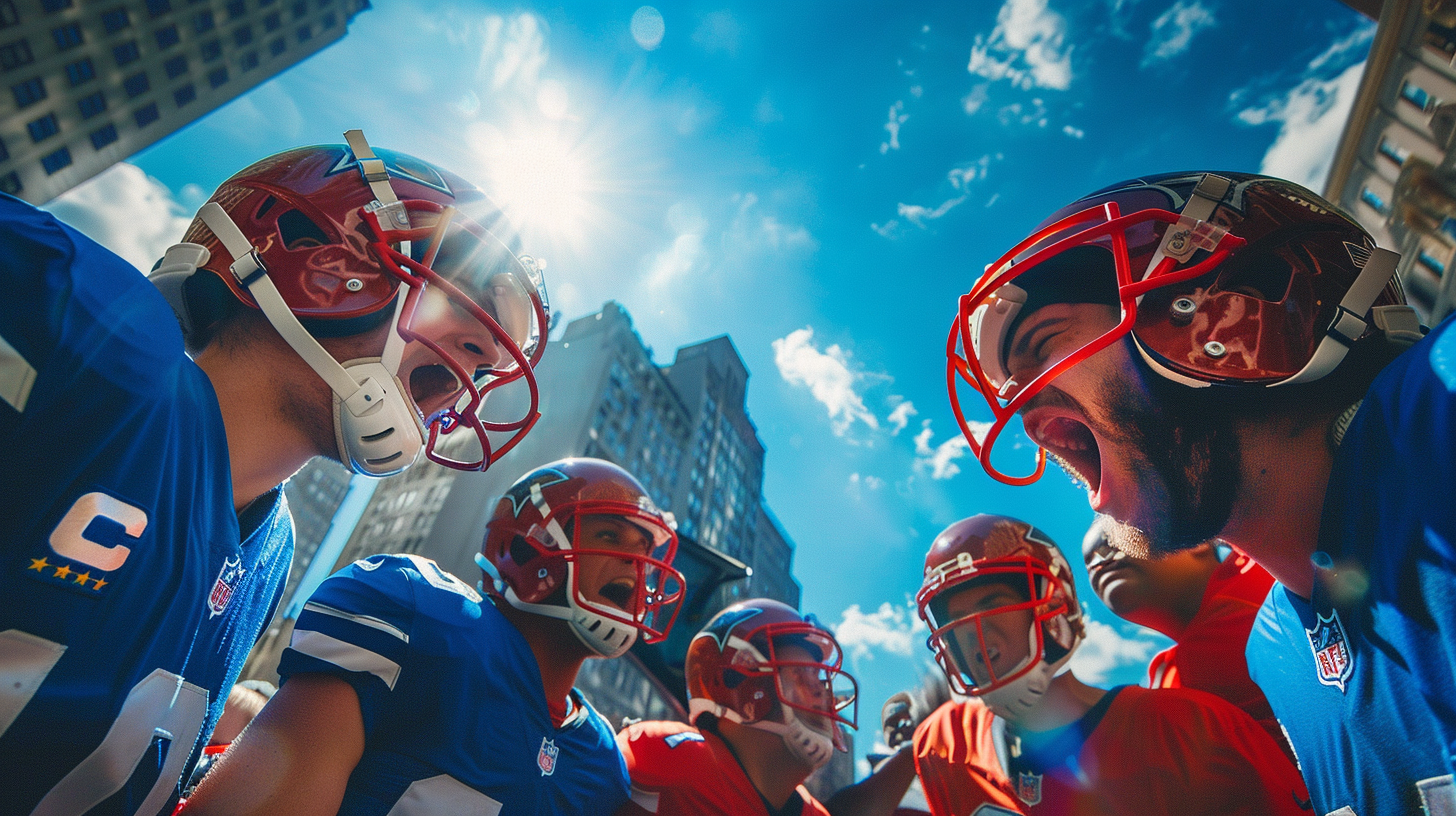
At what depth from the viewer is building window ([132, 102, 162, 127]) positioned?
3238 cm

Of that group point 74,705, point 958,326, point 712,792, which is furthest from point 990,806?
point 74,705

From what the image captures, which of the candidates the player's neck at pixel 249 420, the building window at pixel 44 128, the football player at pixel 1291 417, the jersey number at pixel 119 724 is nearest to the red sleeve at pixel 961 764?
the football player at pixel 1291 417

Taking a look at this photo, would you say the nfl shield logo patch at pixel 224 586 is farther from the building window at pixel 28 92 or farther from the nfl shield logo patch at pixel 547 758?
the building window at pixel 28 92

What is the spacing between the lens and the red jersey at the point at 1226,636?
3639 millimetres

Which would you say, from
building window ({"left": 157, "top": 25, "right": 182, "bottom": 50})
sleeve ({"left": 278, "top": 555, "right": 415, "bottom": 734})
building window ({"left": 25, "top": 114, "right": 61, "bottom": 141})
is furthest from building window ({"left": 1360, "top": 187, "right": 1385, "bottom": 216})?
building window ({"left": 25, "top": 114, "right": 61, "bottom": 141})

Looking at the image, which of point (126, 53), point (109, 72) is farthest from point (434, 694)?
point (126, 53)

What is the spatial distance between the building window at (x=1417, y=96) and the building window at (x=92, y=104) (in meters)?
55.9

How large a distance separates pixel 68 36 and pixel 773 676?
42.7 meters

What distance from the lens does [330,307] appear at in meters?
1.96

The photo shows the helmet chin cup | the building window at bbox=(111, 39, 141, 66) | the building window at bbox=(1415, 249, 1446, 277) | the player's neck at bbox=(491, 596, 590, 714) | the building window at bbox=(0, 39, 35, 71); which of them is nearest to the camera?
the helmet chin cup

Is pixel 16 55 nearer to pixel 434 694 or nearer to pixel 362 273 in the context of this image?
pixel 362 273

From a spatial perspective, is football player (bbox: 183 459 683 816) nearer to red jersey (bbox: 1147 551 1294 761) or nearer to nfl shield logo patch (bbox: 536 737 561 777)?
nfl shield logo patch (bbox: 536 737 561 777)

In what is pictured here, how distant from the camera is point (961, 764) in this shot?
3.99 m

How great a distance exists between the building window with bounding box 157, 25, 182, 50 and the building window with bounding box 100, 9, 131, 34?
5.89 feet
